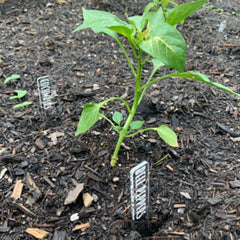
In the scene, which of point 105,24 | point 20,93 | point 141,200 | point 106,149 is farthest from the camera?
point 20,93

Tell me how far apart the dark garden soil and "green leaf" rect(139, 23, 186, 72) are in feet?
2.32

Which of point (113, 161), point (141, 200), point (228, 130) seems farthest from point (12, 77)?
point (228, 130)

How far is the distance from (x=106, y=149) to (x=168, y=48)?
0.79m

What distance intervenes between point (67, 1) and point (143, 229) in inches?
115

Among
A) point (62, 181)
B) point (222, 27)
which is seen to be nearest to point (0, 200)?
point (62, 181)

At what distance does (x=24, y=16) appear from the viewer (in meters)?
3.17

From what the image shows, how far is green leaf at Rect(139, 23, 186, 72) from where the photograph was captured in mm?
1091

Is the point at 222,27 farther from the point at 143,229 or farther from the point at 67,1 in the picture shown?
the point at 143,229

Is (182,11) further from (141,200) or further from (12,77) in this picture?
(12,77)

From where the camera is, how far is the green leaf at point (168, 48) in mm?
1091

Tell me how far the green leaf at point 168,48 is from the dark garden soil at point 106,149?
2.32 feet

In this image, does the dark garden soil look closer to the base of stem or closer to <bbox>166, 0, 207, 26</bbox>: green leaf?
the base of stem

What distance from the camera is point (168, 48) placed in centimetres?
110

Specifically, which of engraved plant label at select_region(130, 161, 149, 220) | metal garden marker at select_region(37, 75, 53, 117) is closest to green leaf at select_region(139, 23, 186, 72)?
engraved plant label at select_region(130, 161, 149, 220)
